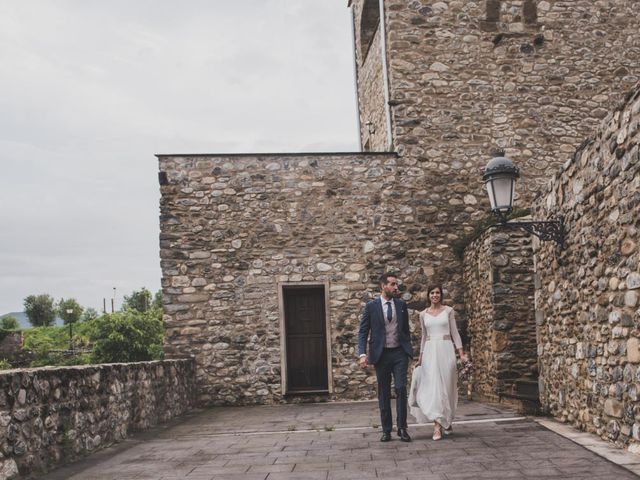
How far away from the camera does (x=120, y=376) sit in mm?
7414

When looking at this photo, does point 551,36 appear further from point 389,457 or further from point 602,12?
point 389,457

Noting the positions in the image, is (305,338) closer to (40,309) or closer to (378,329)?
(378,329)

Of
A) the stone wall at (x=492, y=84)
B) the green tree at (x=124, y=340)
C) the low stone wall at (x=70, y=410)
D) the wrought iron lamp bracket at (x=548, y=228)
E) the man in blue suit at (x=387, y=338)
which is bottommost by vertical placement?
the green tree at (x=124, y=340)

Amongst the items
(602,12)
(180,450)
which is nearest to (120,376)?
(180,450)

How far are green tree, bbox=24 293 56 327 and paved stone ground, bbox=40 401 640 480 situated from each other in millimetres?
76205

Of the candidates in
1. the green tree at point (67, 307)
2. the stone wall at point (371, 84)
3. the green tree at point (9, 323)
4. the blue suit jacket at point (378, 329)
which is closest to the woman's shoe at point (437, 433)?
the blue suit jacket at point (378, 329)

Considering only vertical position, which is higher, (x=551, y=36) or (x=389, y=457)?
(x=551, y=36)

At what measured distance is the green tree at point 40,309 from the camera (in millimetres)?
78062

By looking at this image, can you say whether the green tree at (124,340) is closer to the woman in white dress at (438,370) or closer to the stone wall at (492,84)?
the stone wall at (492,84)

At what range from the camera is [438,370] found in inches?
255

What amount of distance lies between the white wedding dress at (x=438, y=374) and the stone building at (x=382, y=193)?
15.7 feet

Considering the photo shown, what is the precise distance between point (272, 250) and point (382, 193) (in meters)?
2.09

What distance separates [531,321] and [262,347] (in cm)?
433

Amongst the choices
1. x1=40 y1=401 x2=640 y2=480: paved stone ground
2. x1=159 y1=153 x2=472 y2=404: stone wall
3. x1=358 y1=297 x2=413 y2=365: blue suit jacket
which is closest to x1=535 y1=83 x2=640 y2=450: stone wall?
x1=40 y1=401 x2=640 y2=480: paved stone ground
